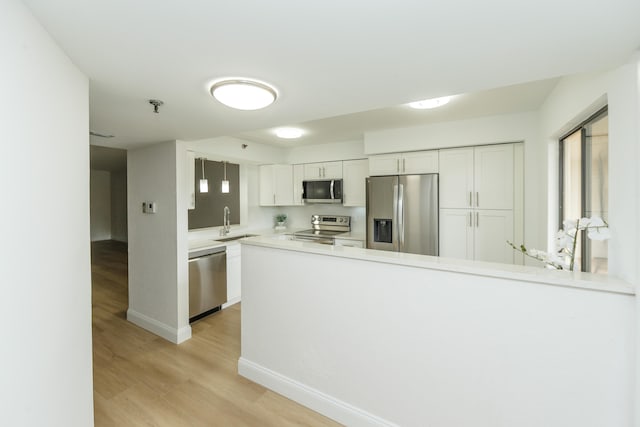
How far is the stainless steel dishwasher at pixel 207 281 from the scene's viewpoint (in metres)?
3.25

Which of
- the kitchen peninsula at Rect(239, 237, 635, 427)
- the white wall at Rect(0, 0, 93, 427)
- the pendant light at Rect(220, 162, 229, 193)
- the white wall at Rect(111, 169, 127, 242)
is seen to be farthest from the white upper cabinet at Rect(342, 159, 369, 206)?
the white wall at Rect(111, 169, 127, 242)

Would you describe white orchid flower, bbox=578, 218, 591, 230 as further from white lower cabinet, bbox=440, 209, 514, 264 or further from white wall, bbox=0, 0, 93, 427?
white wall, bbox=0, 0, 93, 427

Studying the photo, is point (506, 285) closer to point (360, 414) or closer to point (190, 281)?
point (360, 414)

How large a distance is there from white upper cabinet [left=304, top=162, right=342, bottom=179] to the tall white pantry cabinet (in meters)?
1.57

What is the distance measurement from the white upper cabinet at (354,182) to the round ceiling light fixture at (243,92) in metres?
2.74

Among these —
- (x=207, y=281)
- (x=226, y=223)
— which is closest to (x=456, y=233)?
(x=207, y=281)

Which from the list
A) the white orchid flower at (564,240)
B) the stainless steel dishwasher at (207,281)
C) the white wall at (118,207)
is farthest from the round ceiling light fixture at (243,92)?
the white wall at (118,207)

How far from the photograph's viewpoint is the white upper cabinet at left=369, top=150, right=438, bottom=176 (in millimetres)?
3389

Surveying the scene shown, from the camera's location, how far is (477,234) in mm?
3158

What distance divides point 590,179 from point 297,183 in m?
3.67

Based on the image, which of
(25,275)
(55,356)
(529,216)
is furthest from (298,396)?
(529,216)

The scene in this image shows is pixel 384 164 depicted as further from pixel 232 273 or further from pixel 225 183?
pixel 232 273

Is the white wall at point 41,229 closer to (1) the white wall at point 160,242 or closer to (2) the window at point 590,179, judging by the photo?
(1) the white wall at point 160,242

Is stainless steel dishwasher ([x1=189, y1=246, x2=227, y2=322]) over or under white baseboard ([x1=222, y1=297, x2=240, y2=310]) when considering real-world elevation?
over
